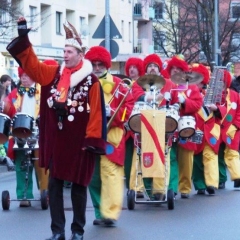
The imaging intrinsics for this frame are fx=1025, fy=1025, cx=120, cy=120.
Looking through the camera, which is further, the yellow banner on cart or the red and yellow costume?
the red and yellow costume

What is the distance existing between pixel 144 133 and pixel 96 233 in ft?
8.15

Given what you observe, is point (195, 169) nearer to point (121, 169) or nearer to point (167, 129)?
point (167, 129)

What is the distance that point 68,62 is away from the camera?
9719mm

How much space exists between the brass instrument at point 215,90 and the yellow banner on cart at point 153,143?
2689mm

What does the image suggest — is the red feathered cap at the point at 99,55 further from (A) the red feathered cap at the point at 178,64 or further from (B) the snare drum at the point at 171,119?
(A) the red feathered cap at the point at 178,64

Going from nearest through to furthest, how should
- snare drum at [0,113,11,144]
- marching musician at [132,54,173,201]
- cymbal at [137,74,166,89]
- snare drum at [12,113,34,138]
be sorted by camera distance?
snare drum at [0,113,11,144]
snare drum at [12,113,34,138]
cymbal at [137,74,166,89]
marching musician at [132,54,173,201]

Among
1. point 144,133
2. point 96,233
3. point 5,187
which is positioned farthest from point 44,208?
point 5,187

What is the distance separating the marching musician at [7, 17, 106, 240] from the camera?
31.3 ft

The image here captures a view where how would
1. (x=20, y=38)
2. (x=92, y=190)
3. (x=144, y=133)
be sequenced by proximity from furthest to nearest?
(x=144, y=133) < (x=92, y=190) < (x=20, y=38)

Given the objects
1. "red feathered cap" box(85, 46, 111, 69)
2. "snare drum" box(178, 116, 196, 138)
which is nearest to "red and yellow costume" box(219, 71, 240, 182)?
"snare drum" box(178, 116, 196, 138)

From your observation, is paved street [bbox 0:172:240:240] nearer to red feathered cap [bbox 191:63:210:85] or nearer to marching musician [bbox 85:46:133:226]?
marching musician [bbox 85:46:133:226]

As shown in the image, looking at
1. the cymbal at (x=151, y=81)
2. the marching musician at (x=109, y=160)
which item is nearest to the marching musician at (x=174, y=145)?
the cymbal at (x=151, y=81)

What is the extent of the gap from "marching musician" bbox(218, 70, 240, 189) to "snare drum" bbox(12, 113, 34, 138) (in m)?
4.66

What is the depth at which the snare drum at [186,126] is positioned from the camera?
13.7 m
